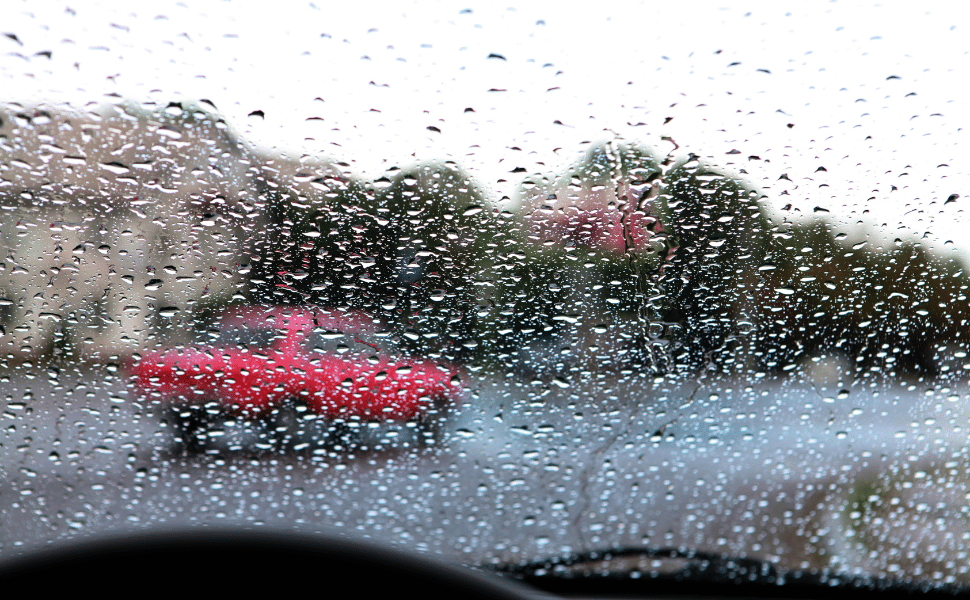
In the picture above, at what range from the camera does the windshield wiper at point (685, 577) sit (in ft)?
7.63

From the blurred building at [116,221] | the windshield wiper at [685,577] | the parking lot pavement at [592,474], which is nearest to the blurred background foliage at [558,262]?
the blurred building at [116,221]

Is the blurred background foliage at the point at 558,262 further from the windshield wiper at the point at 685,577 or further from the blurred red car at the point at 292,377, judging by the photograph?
the windshield wiper at the point at 685,577

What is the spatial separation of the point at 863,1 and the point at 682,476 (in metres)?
1.76

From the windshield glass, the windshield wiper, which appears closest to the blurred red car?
the windshield glass

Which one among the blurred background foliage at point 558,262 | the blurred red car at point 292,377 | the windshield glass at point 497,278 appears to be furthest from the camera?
the blurred red car at point 292,377

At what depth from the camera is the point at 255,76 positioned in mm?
1884

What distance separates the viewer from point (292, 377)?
2.36m

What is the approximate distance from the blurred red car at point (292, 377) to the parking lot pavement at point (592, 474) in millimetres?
110

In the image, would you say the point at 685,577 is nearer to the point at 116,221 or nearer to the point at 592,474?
the point at 592,474

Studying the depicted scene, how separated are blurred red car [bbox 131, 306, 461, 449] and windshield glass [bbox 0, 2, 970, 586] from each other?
0.01m

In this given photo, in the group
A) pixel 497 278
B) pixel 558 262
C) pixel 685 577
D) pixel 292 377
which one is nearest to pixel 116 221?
pixel 292 377

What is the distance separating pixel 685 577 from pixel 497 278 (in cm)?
138

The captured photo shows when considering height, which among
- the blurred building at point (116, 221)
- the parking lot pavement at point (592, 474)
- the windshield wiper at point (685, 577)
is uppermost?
the blurred building at point (116, 221)

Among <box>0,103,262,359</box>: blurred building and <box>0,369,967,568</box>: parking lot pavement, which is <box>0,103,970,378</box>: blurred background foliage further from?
<box>0,369,967,568</box>: parking lot pavement
